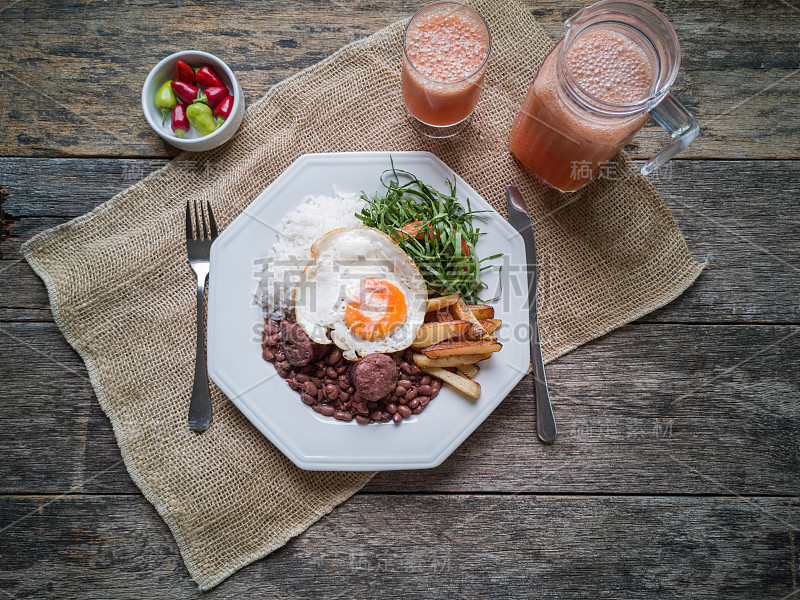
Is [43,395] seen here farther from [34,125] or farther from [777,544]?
[777,544]

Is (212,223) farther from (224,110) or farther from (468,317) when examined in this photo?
(468,317)

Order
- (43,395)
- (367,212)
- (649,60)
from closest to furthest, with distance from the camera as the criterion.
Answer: (649,60)
(367,212)
(43,395)

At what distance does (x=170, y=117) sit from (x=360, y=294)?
166 cm

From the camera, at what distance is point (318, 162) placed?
296 cm

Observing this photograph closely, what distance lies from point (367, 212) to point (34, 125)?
222cm

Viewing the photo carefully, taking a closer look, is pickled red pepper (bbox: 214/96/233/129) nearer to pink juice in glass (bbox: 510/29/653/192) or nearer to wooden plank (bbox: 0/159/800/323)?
wooden plank (bbox: 0/159/800/323)

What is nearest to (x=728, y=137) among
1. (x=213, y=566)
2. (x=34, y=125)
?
(x=213, y=566)

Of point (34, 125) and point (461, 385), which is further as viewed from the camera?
point (34, 125)

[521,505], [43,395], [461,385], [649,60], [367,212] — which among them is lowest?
[521,505]

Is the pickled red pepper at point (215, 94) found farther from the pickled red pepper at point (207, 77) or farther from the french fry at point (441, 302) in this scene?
the french fry at point (441, 302)

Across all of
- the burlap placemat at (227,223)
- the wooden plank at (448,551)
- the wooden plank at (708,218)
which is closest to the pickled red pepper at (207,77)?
the burlap placemat at (227,223)

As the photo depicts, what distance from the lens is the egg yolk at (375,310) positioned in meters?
2.70

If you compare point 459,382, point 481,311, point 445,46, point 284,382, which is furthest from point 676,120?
point 284,382

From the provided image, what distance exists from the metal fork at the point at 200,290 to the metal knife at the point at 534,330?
1.76 m
